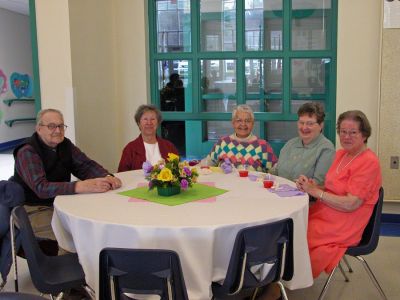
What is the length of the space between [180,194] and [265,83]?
2389 millimetres

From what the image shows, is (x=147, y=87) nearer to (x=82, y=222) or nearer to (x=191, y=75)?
(x=191, y=75)

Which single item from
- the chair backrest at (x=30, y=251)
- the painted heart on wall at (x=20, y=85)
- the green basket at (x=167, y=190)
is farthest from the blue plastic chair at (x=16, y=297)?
the painted heart on wall at (x=20, y=85)

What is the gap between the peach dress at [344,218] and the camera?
2.58 m

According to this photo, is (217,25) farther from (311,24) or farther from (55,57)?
(55,57)

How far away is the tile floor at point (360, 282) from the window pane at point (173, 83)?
86.7 inches

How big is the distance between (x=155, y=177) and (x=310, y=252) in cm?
100

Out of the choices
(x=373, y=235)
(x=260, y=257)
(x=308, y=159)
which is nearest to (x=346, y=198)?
(x=373, y=235)

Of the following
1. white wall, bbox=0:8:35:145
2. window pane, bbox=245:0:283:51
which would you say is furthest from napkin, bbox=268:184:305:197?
white wall, bbox=0:8:35:145

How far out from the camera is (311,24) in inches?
Answer: 179

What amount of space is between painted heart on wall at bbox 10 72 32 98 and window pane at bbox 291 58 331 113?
7783 millimetres

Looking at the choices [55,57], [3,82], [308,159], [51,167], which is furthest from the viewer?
[3,82]

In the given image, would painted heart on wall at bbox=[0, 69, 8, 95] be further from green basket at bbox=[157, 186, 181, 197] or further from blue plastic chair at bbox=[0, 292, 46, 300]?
blue plastic chair at bbox=[0, 292, 46, 300]

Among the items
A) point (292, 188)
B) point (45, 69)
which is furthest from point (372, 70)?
point (45, 69)

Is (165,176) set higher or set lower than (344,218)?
higher
